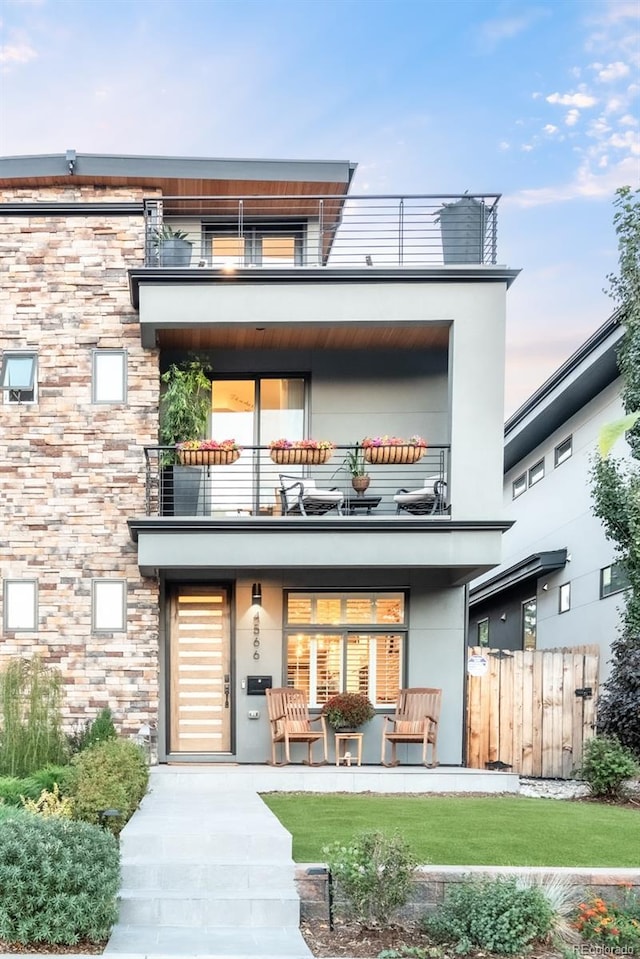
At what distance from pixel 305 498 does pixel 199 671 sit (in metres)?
3.24

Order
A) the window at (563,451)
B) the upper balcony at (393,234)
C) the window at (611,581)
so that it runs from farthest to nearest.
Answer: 1. the window at (563,451)
2. the window at (611,581)
3. the upper balcony at (393,234)

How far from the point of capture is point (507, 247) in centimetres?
1337

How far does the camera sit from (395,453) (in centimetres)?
1280

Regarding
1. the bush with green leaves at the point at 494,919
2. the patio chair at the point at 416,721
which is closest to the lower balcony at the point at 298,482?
the patio chair at the point at 416,721

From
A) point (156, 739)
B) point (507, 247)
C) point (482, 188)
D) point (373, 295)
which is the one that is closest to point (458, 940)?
→ point (156, 739)

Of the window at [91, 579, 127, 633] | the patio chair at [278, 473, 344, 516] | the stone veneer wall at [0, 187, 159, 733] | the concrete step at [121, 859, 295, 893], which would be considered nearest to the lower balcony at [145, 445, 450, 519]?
the patio chair at [278, 473, 344, 516]

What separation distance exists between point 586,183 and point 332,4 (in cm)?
527

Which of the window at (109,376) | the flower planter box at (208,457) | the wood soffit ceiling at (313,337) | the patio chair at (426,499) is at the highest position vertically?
the wood soffit ceiling at (313,337)

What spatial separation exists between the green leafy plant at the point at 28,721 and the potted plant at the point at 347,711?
3.70 m

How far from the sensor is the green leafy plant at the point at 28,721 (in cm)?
1116

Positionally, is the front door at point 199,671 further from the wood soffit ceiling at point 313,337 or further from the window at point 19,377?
the wood soffit ceiling at point 313,337

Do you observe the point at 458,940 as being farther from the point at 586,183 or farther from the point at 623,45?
the point at 586,183

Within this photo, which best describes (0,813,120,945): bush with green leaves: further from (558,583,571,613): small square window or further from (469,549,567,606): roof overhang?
(469,549,567,606): roof overhang

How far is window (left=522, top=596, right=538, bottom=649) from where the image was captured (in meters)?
22.6
